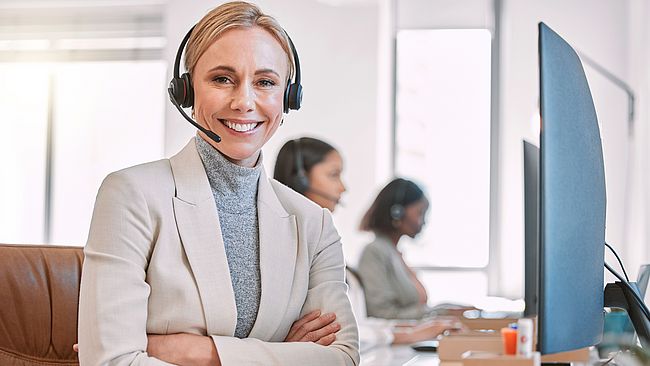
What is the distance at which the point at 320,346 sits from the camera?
59.9 inches

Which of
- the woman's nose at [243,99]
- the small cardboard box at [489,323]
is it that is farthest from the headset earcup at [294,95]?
the small cardboard box at [489,323]

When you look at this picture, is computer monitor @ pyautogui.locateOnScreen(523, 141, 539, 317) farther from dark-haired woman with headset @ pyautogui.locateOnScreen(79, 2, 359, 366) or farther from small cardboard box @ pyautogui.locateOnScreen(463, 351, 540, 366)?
small cardboard box @ pyautogui.locateOnScreen(463, 351, 540, 366)

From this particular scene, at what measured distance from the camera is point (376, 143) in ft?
18.7

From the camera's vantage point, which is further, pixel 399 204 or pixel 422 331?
pixel 399 204

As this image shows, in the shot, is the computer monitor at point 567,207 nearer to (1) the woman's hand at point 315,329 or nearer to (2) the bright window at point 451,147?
(1) the woman's hand at point 315,329

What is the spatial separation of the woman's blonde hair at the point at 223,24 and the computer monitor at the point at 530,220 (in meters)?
0.68

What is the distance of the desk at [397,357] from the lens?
2.39 m

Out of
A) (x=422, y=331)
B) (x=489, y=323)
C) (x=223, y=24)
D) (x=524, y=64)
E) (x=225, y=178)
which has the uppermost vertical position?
(x=524, y=64)

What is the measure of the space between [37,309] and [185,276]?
0.57 m

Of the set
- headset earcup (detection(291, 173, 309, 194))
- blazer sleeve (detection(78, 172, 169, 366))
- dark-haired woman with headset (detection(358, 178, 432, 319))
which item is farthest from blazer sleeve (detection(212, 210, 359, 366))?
dark-haired woman with headset (detection(358, 178, 432, 319))

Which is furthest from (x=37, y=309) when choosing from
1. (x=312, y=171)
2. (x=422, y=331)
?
(x=312, y=171)

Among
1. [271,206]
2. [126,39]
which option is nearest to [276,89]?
[271,206]

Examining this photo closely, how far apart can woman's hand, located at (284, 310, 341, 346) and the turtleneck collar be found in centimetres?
21

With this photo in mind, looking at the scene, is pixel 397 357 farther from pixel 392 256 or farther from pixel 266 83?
pixel 392 256
